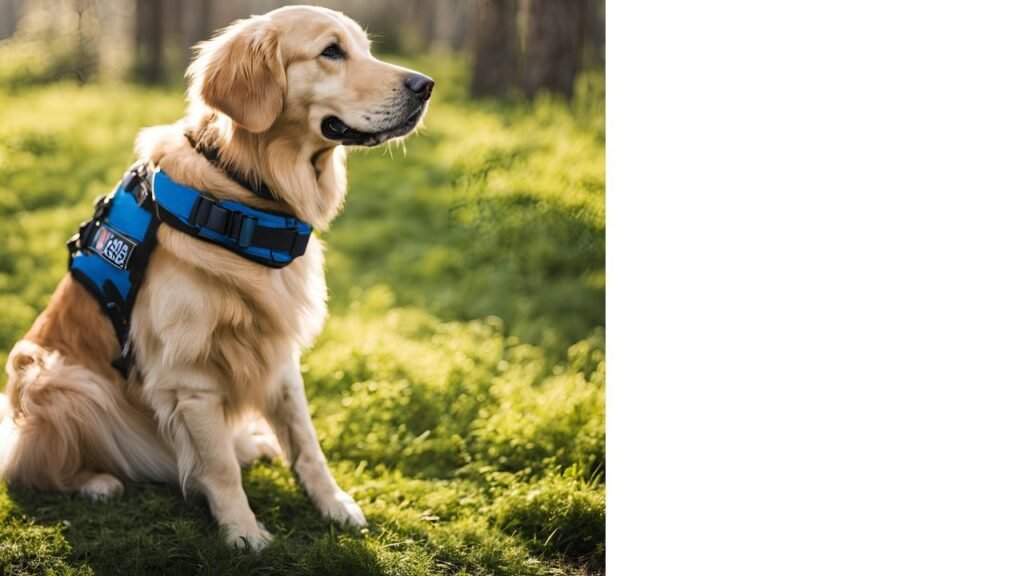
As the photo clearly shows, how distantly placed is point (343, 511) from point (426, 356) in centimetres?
101

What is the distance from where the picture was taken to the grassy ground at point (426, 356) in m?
2.18

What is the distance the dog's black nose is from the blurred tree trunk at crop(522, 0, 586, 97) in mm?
2639

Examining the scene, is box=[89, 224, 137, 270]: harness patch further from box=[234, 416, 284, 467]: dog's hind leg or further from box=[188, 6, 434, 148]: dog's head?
box=[234, 416, 284, 467]: dog's hind leg

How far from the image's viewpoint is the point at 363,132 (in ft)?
7.04

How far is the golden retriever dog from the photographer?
2.12 meters

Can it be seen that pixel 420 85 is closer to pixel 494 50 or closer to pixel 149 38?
pixel 494 50

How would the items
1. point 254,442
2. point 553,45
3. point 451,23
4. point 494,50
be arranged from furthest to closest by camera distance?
1. point 451,23
2. point 494,50
3. point 553,45
4. point 254,442

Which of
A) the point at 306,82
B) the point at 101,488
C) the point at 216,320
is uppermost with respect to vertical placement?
the point at 306,82

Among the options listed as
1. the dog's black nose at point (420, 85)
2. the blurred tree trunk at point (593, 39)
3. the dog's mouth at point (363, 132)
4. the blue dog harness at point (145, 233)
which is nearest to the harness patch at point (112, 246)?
the blue dog harness at point (145, 233)

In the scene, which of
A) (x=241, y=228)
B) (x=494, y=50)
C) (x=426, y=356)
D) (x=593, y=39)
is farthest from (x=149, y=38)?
(x=241, y=228)

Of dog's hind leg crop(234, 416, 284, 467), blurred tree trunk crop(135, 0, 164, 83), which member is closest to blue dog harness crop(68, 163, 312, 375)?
dog's hind leg crop(234, 416, 284, 467)

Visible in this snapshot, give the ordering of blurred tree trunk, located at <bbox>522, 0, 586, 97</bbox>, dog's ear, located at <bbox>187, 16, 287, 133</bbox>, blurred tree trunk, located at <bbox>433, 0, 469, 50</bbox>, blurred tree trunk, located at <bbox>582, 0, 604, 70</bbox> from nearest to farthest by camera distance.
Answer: dog's ear, located at <bbox>187, 16, 287, 133</bbox> → blurred tree trunk, located at <bbox>522, 0, 586, 97</bbox> → blurred tree trunk, located at <bbox>582, 0, 604, 70</bbox> → blurred tree trunk, located at <bbox>433, 0, 469, 50</bbox>
